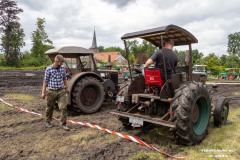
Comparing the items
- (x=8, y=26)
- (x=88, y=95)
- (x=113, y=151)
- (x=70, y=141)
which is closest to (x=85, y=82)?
(x=88, y=95)

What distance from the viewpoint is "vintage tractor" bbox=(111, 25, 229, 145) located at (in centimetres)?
393

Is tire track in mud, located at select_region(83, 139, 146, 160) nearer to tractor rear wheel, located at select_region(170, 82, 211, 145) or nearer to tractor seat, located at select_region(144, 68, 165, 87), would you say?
tractor rear wheel, located at select_region(170, 82, 211, 145)

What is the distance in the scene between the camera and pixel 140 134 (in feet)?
15.9

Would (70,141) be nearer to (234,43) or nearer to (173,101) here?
(173,101)

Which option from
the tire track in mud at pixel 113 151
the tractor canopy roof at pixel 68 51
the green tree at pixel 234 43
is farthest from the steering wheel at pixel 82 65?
the green tree at pixel 234 43

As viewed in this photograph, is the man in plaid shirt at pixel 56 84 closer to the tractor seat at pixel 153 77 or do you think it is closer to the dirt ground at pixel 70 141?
the dirt ground at pixel 70 141

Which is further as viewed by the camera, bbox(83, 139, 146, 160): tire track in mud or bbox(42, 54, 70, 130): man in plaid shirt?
bbox(42, 54, 70, 130): man in plaid shirt

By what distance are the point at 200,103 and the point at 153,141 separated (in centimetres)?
123

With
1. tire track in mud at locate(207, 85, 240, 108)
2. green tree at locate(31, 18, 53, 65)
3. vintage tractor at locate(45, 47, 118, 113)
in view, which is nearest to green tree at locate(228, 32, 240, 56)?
green tree at locate(31, 18, 53, 65)

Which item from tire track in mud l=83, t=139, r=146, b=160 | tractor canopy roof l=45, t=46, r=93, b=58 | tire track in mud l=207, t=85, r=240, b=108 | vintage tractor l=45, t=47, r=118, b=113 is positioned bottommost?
tire track in mud l=207, t=85, r=240, b=108

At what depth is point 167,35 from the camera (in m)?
5.12

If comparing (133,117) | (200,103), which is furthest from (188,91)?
(133,117)

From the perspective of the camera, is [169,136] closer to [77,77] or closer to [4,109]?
[77,77]

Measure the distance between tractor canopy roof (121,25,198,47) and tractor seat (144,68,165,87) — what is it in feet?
2.26
